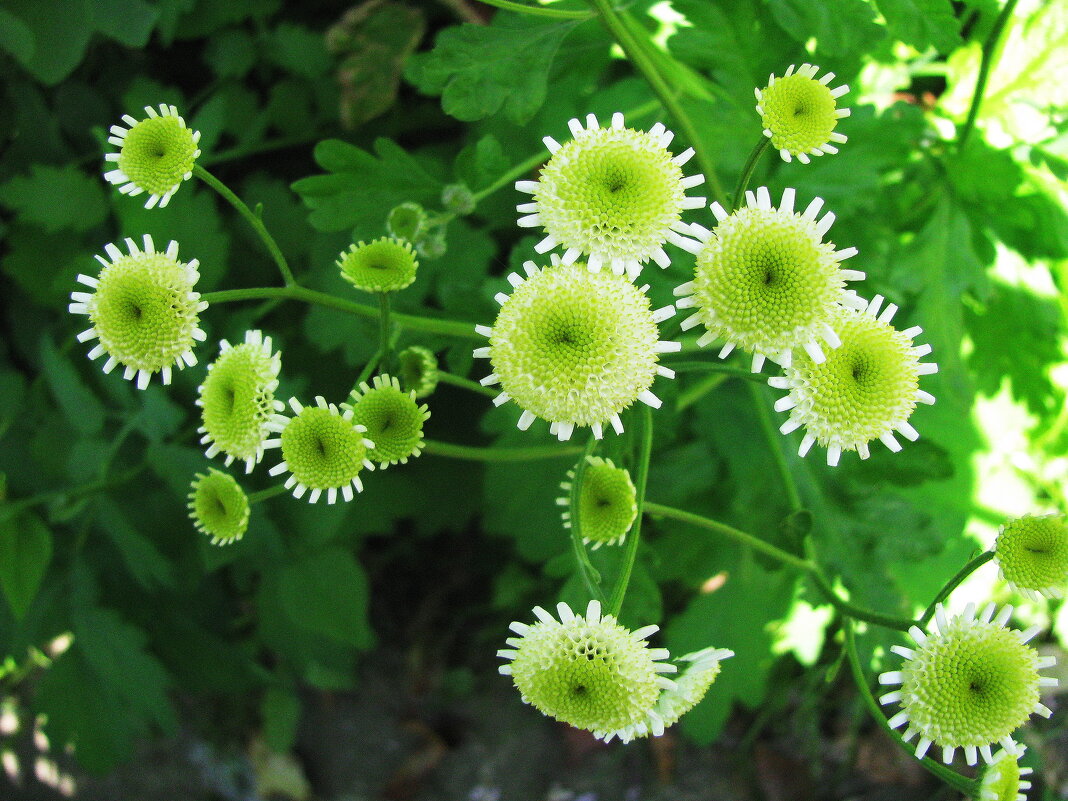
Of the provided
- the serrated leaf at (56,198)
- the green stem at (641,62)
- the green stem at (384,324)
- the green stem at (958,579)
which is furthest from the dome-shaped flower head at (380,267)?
the serrated leaf at (56,198)

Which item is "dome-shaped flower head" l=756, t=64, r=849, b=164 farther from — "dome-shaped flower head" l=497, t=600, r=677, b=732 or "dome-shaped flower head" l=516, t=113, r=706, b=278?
"dome-shaped flower head" l=497, t=600, r=677, b=732

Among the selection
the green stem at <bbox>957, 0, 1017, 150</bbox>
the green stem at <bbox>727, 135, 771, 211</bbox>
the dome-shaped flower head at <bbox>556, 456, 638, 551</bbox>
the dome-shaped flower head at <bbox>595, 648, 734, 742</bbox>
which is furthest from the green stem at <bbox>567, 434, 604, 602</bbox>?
the green stem at <bbox>957, 0, 1017, 150</bbox>

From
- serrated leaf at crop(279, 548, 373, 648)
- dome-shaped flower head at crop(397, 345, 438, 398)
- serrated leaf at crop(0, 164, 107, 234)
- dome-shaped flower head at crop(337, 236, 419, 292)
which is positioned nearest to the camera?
dome-shaped flower head at crop(337, 236, 419, 292)

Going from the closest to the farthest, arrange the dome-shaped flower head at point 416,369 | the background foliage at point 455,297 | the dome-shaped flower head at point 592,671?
the dome-shaped flower head at point 592,671 < the dome-shaped flower head at point 416,369 < the background foliage at point 455,297

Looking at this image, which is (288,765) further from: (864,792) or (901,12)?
(901,12)

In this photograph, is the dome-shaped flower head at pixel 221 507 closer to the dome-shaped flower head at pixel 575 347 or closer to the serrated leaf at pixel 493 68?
the dome-shaped flower head at pixel 575 347

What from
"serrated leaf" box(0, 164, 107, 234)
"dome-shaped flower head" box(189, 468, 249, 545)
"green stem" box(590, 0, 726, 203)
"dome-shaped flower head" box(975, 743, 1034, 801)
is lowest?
"serrated leaf" box(0, 164, 107, 234)
